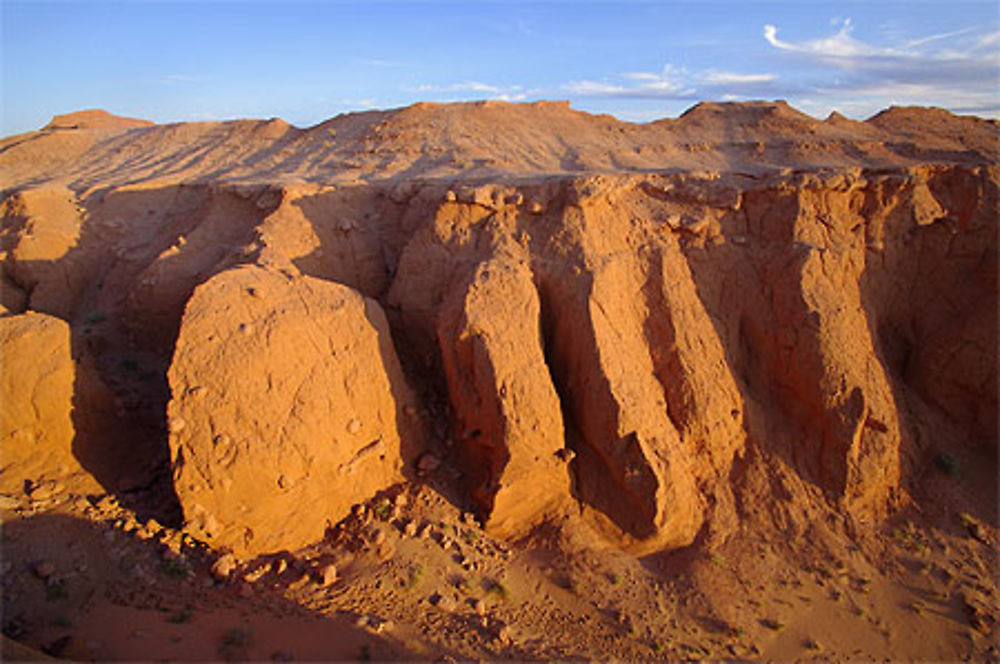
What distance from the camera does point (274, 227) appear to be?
8.57 meters

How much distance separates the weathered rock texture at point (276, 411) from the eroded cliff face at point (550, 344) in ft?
0.08

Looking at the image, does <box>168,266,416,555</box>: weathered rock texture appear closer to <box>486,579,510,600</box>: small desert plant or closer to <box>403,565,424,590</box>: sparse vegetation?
<box>403,565,424,590</box>: sparse vegetation

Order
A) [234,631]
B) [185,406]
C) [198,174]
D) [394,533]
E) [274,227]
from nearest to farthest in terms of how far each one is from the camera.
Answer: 1. [234,631]
2. [185,406]
3. [394,533]
4. [274,227]
5. [198,174]

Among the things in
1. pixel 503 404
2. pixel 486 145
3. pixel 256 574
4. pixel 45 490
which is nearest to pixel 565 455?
pixel 503 404

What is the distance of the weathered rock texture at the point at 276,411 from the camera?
17.8ft

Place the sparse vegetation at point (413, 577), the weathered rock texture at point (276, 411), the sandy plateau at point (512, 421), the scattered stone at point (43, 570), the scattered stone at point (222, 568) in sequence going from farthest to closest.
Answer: the sparse vegetation at point (413, 577) → the weathered rock texture at point (276, 411) → the sandy plateau at point (512, 421) → the scattered stone at point (222, 568) → the scattered stone at point (43, 570)

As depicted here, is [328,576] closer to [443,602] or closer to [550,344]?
[443,602]

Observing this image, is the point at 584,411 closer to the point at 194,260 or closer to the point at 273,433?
the point at 273,433

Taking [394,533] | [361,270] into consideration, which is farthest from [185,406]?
[361,270]

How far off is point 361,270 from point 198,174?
7.23m

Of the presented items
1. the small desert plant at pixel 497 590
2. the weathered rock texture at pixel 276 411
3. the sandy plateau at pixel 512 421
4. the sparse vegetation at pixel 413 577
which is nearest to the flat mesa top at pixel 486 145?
the sandy plateau at pixel 512 421

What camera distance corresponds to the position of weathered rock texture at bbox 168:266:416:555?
5.43 meters

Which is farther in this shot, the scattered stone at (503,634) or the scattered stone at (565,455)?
the scattered stone at (565,455)

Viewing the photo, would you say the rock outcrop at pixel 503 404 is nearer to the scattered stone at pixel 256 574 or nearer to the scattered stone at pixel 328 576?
the scattered stone at pixel 328 576
